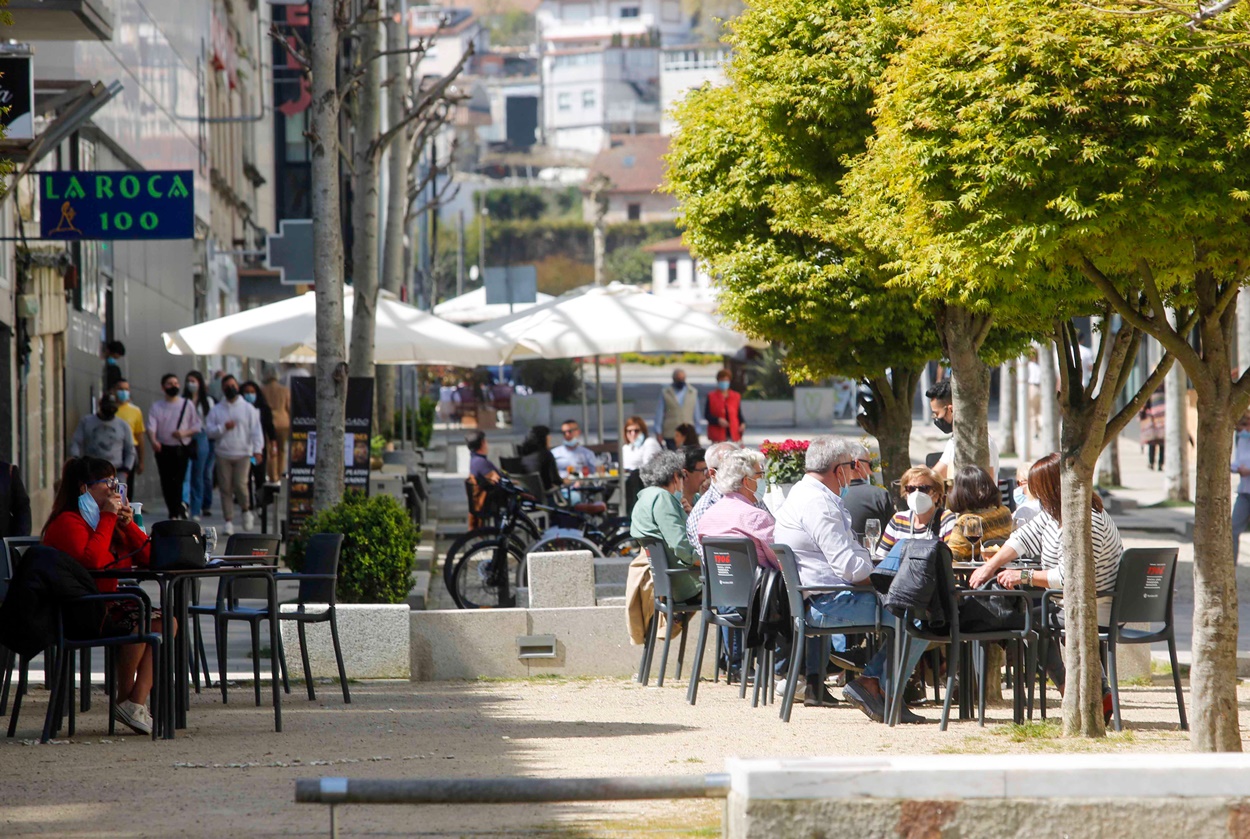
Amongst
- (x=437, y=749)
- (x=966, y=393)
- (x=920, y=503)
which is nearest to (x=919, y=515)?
(x=920, y=503)

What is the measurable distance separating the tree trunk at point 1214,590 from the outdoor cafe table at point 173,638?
430 centimetres

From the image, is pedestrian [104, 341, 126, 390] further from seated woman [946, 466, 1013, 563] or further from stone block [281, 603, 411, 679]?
seated woman [946, 466, 1013, 563]

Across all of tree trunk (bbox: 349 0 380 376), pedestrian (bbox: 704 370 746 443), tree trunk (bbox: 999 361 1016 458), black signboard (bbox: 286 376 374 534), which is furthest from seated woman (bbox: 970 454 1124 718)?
tree trunk (bbox: 999 361 1016 458)

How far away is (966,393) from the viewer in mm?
13000

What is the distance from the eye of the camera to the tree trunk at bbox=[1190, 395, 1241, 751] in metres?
7.14

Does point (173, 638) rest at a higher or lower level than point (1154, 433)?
lower

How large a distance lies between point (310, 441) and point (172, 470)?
379 cm

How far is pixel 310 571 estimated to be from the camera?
1018 cm

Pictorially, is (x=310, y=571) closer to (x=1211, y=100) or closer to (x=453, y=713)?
(x=453, y=713)

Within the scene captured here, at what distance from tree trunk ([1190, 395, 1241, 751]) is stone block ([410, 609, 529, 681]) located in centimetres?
512

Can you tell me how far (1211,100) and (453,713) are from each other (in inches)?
201

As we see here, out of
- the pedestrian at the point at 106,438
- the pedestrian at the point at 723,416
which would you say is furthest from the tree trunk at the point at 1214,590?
the pedestrian at the point at 723,416

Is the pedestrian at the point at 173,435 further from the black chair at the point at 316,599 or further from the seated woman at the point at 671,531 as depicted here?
the seated woman at the point at 671,531

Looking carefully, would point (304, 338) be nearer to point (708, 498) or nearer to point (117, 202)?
point (117, 202)
